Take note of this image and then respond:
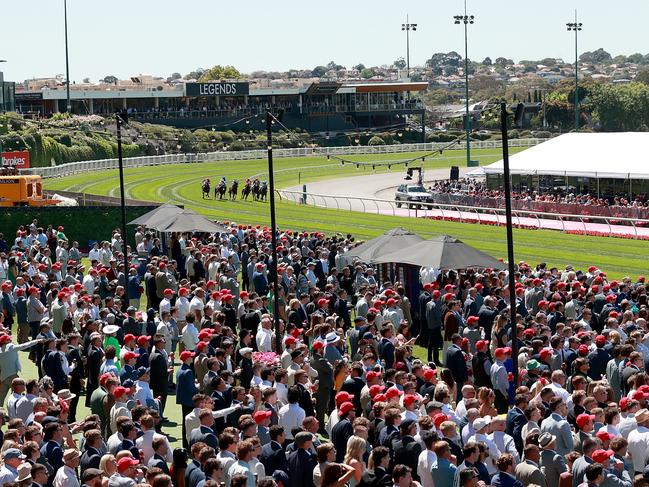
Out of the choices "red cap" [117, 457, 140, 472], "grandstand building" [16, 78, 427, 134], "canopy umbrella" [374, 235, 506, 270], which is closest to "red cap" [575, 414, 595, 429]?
"red cap" [117, 457, 140, 472]

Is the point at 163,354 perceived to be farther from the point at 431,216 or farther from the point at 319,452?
the point at 431,216

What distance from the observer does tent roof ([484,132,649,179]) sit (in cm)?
5041

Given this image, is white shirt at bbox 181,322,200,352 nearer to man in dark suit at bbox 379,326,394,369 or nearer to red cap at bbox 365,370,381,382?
man in dark suit at bbox 379,326,394,369

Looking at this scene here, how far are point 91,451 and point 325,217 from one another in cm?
3905

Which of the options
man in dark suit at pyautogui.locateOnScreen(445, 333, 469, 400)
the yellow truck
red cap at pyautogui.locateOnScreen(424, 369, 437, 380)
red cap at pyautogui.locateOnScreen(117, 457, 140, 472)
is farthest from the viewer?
the yellow truck

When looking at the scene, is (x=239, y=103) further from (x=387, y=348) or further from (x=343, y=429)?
(x=343, y=429)

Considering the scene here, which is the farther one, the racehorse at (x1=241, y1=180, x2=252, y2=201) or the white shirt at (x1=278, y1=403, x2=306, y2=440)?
the racehorse at (x1=241, y1=180, x2=252, y2=201)

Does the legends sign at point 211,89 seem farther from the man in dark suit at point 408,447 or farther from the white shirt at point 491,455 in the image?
the white shirt at point 491,455

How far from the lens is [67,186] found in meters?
66.4

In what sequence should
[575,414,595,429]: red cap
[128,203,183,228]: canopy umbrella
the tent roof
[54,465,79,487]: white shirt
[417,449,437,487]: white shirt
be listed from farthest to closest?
the tent roof → [128,203,183,228]: canopy umbrella → [575,414,595,429]: red cap → [417,449,437,487]: white shirt → [54,465,79,487]: white shirt

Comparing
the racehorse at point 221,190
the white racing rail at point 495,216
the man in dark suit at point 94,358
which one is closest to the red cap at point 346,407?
the man in dark suit at point 94,358

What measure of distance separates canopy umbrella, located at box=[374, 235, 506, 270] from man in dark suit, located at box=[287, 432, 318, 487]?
10557 millimetres

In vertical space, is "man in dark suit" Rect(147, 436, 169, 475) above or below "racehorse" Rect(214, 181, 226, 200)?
below

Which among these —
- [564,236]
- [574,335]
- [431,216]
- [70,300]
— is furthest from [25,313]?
[431,216]
